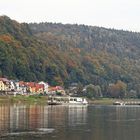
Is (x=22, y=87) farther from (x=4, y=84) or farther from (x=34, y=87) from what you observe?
(x=4, y=84)

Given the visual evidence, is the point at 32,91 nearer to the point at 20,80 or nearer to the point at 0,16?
the point at 20,80

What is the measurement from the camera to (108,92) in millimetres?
182625

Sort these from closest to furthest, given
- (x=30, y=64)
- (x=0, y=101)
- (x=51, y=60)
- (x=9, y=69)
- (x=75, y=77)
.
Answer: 1. (x=0, y=101)
2. (x=9, y=69)
3. (x=30, y=64)
4. (x=51, y=60)
5. (x=75, y=77)

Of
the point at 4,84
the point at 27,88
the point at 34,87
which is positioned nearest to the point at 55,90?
the point at 34,87

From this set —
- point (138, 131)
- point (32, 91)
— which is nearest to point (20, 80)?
point (32, 91)

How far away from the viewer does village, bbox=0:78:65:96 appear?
133m

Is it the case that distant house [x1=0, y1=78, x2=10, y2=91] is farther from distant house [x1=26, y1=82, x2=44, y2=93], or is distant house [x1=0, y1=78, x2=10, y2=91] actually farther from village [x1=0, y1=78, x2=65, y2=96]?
distant house [x1=26, y1=82, x2=44, y2=93]

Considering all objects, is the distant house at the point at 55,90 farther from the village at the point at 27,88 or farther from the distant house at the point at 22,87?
the distant house at the point at 22,87

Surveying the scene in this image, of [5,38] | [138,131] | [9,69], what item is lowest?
[138,131]

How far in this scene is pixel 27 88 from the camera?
14538 cm

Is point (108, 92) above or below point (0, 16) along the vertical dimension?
below

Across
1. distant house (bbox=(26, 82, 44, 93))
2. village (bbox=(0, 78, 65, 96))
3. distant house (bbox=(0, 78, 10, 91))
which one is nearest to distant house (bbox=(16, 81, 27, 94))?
village (bbox=(0, 78, 65, 96))

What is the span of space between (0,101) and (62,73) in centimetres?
8065

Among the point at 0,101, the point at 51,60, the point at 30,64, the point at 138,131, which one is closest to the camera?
the point at 138,131
